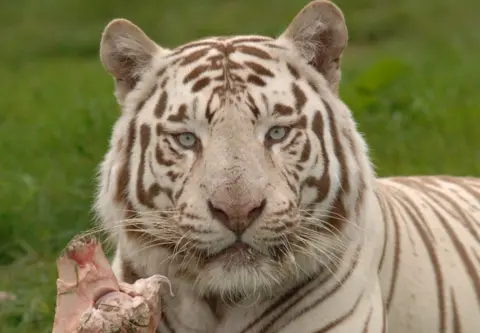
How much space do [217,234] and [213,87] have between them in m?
0.37

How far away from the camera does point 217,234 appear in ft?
7.80

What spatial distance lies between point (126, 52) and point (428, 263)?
Answer: 3.23 feet

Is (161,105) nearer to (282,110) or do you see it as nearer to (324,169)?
(282,110)

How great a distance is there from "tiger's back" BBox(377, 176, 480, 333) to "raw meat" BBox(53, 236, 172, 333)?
2.52ft

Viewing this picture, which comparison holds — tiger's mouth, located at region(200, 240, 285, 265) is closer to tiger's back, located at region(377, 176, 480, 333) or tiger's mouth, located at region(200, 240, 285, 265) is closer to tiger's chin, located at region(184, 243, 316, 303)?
tiger's chin, located at region(184, 243, 316, 303)

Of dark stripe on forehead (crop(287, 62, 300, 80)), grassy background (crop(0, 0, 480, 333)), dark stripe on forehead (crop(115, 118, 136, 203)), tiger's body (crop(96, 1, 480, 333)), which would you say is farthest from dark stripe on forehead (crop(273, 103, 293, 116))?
grassy background (crop(0, 0, 480, 333))

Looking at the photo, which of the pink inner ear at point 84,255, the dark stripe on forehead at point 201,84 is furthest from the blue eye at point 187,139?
the pink inner ear at point 84,255

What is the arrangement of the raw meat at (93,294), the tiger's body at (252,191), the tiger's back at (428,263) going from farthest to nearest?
the tiger's back at (428,263) < the tiger's body at (252,191) < the raw meat at (93,294)

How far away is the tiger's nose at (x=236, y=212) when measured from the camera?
7.66ft

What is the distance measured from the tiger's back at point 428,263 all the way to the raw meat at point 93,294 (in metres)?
0.77

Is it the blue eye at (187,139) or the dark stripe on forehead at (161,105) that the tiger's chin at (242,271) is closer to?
the blue eye at (187,139)

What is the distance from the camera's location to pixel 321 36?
2748 mm

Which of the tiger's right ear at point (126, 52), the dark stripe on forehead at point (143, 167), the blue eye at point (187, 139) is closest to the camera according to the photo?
the blue eye at point (187, 139)

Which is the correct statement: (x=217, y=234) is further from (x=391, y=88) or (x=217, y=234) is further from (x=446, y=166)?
(x=391, y=88)
